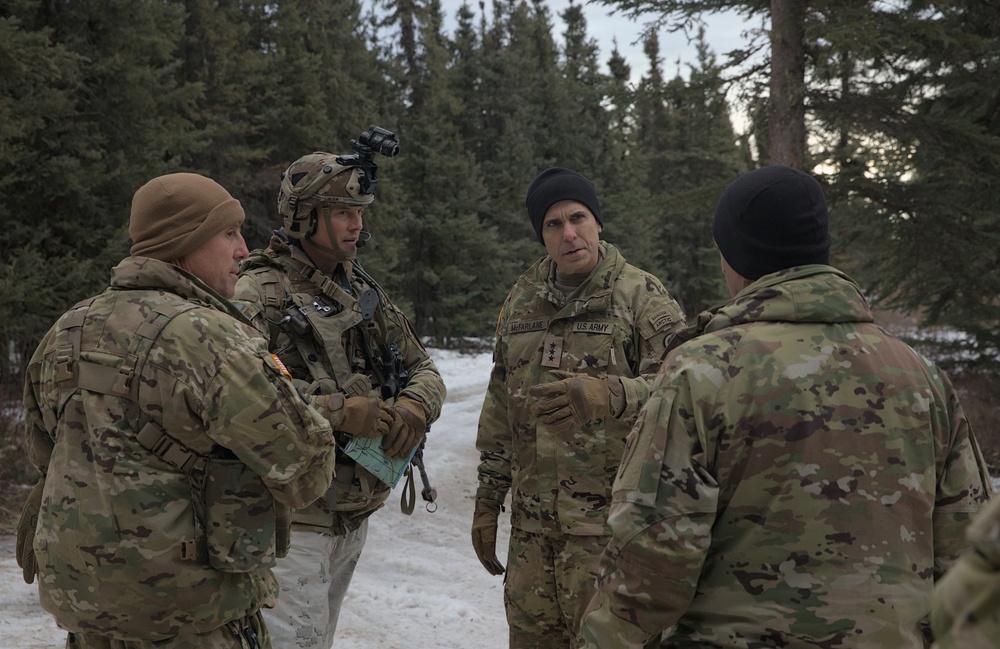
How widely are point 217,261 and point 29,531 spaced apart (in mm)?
1171

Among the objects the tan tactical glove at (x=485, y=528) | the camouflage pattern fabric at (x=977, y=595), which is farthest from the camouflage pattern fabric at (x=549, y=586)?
the camouflage pattern fabric at (x=977, y=595)

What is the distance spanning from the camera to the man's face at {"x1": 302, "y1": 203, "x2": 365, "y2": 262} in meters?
4.09

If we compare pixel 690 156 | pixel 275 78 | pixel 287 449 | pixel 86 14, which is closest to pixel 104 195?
pixel 86 14

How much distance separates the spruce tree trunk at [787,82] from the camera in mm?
11289

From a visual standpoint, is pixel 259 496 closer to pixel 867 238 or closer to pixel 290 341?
pixel 290 341

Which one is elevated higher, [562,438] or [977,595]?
[977,595]

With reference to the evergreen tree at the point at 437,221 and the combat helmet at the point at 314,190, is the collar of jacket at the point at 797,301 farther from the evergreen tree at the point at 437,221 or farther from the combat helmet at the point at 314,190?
the evergreen tree at the point at 437,221

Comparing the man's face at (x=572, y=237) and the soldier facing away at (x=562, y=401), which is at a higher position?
the man's face at (x=572, y=237)

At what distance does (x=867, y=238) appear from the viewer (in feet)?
44.2

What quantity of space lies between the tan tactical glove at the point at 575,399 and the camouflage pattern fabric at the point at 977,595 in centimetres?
245

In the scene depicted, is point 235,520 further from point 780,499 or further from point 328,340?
point 780,499

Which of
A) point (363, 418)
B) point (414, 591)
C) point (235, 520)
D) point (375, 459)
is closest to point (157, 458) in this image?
point (235, 520)

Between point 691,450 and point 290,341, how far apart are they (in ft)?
7.60

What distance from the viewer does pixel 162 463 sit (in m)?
2.71
